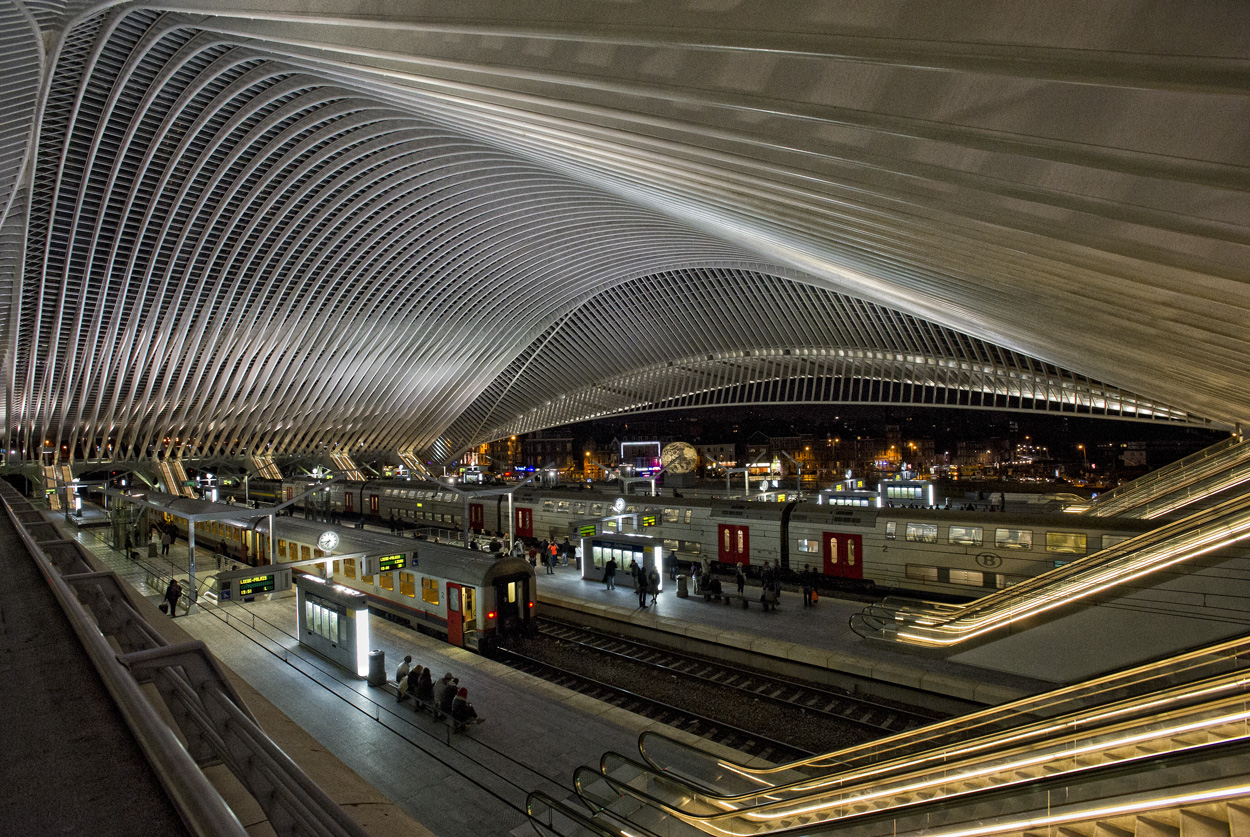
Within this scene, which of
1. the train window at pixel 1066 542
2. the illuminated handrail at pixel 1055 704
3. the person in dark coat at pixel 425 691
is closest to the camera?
the illuminated handrail at pixel 1055 704

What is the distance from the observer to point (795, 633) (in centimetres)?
1619

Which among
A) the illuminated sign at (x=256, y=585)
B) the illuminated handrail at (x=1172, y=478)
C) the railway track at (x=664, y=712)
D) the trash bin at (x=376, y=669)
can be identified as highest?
the illuminated handrail at (x=1172, y=478)

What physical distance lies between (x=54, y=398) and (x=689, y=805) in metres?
46.4

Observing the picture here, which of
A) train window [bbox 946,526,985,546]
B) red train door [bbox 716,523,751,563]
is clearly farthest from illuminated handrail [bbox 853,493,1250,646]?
red train door [bbox 716,523,751,563]

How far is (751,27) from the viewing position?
494cm

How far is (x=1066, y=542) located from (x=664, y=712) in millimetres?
10865

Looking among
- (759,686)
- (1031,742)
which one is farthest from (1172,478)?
(1031,742)

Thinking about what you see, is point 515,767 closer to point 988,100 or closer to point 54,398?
point 988,100

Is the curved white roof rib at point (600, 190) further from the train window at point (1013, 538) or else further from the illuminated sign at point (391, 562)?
the illuminated sign at point (391, 562)

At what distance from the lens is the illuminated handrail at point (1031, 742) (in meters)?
5.57

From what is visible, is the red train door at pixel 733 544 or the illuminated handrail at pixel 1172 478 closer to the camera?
the illuminated handrail at pixel 1172 478

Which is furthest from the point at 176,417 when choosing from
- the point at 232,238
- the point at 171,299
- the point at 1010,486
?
the point at 1010,486

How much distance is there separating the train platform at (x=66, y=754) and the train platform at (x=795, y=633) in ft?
44.4

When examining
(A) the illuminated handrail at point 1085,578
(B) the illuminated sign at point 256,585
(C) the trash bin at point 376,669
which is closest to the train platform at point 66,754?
Answer: (C) the trash bin at point 376,669
